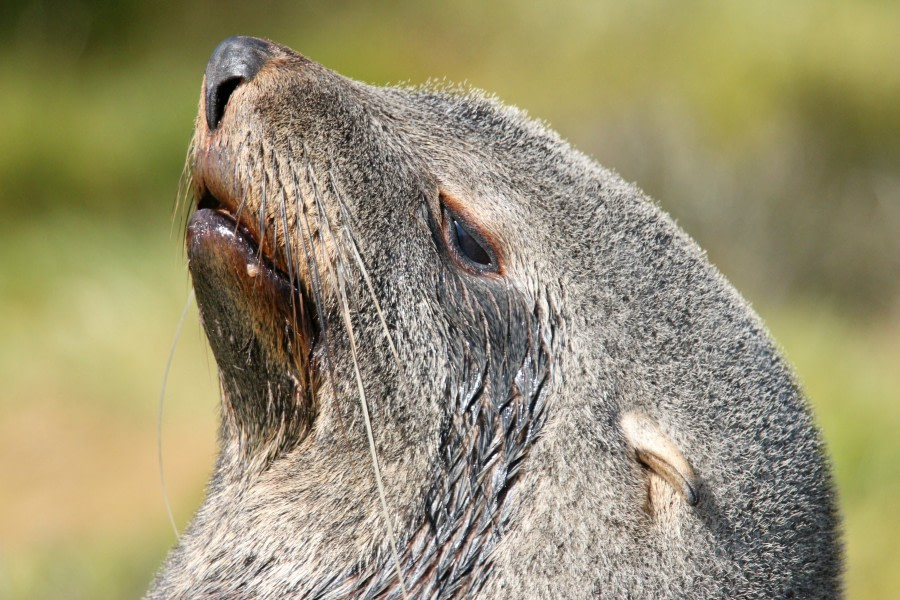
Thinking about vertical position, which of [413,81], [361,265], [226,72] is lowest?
[361,265]

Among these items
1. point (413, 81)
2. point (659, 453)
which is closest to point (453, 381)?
point (659, 453)

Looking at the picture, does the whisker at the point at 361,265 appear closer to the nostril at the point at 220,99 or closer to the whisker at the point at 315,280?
the whisker at the point at 315,280

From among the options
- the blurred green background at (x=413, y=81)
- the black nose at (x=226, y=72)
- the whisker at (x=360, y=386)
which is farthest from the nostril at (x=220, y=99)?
the blurred green background at (x=413, y=81)

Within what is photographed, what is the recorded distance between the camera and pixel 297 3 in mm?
12422

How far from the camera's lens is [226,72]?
274cm

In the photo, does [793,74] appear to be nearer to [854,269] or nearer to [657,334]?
[854,269]

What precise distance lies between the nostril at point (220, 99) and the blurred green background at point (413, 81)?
12.1ft

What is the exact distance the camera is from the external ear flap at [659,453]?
2.61 meters

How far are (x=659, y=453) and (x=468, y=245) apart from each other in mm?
717

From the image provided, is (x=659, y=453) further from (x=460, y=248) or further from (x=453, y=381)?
(x=460, y=248)

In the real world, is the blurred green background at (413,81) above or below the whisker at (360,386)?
above

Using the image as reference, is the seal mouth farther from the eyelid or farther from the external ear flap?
the external ear flap

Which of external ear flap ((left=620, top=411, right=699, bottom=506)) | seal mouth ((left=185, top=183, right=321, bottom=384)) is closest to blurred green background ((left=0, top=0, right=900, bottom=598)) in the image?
seal mouth ((left=185, top=183, right=321, bottom=384))

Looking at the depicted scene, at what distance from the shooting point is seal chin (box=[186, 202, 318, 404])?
269 centimetres
